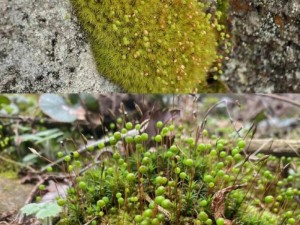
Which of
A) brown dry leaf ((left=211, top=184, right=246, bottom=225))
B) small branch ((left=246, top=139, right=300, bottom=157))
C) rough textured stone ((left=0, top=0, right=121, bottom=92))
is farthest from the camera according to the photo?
small branch ((left=246, top=139, right=300, bottom=157))

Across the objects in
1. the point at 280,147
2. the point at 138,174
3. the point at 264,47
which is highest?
the point at 264,47

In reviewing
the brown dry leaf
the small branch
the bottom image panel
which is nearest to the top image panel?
the bottom image panel

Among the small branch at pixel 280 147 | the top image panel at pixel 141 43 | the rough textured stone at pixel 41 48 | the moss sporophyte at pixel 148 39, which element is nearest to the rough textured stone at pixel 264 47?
the top image panel at pixel 141 43

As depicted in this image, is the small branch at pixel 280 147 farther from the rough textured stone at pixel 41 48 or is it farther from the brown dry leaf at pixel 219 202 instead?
the rough textured stone at pixel 41 48

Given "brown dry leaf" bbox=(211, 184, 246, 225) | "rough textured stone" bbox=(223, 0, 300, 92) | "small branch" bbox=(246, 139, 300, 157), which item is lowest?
"small branch" bbox=(246, 139, 300, 157)

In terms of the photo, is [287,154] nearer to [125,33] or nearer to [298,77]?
[298,77]

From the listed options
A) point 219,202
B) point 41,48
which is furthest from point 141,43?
point 219,202

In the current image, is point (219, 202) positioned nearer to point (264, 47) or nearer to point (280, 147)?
point (280, 147)

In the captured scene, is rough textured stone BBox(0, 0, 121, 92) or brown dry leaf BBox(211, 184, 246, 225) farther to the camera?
rough textured stone BBox(0, 0, 121, 92)

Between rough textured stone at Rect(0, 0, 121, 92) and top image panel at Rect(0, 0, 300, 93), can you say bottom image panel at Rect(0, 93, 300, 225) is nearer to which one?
top image panel at Rect(0, 0, 300, 93)
